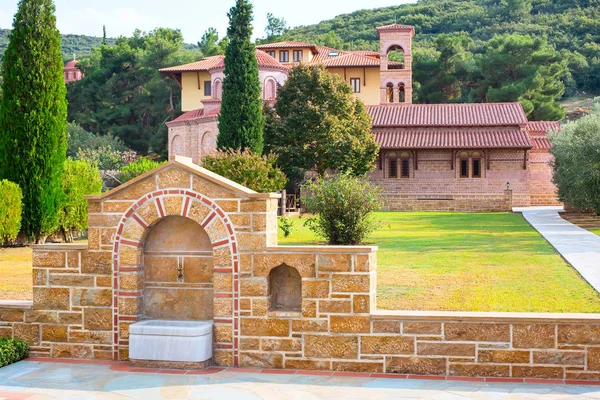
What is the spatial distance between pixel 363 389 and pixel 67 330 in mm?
3186

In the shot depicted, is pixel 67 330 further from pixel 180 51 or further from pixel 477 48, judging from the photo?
pixel 477 48

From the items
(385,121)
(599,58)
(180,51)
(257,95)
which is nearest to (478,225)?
(257,95)

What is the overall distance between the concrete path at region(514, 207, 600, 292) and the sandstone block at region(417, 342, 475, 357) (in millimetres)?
4042

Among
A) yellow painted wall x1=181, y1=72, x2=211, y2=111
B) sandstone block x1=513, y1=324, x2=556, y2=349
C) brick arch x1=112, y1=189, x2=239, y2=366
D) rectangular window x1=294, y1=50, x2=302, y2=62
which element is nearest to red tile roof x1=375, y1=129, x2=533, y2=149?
rectangular window x1=294, y1=50, x2=302, y2=62

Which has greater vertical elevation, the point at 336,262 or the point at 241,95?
the point at 241,95

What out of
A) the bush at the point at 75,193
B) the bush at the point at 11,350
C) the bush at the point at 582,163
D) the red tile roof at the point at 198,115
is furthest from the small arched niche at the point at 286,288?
the red tile roof at the point at 198,115

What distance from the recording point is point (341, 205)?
15008mm

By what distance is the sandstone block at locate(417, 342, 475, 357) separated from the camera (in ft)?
22.2

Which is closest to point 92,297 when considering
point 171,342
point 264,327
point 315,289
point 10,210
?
point 171,342

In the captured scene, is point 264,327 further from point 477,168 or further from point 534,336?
point 477,168

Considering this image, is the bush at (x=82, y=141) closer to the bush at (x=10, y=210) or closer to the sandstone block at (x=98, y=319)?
the bush at (x=10, y=210)

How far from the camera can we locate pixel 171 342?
23.0 feet

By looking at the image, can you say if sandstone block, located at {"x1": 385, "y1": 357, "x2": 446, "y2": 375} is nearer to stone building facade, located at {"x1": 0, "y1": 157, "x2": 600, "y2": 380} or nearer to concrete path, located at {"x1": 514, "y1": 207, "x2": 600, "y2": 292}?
stone building facade, located at {"x1": 0, "y1": 157, "x2": 600, "y2": 380}

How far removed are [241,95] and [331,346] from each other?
24381 millimetres
